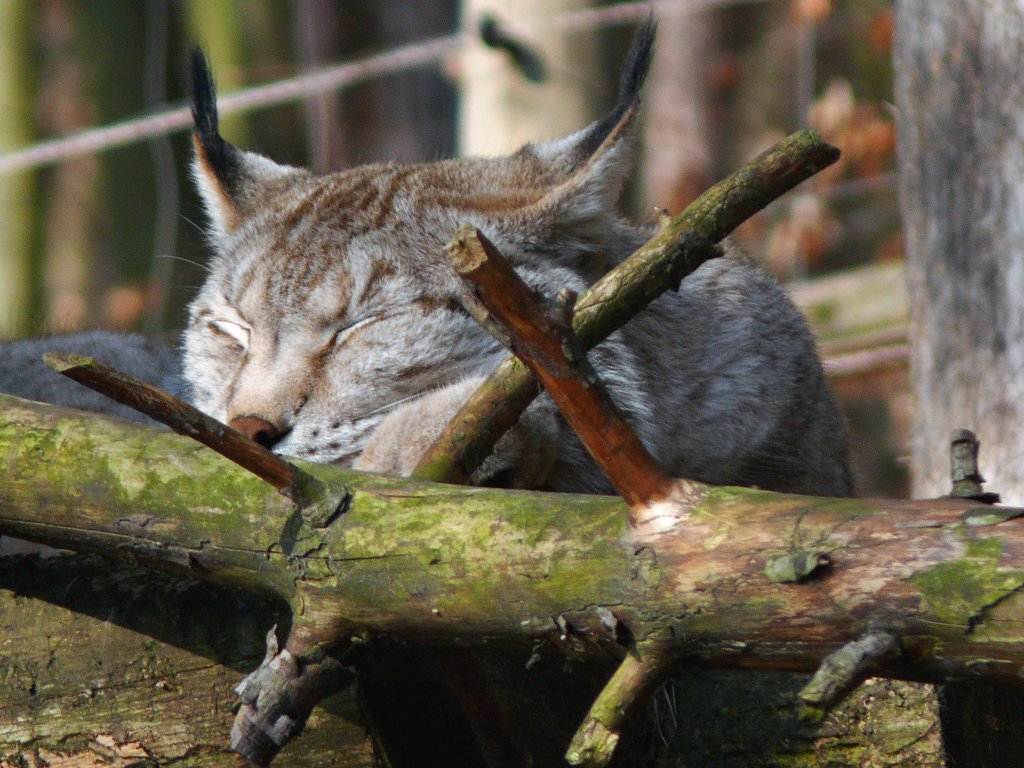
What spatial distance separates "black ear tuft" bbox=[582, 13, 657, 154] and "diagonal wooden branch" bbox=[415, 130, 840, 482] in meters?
1.02

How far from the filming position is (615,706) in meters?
1.49

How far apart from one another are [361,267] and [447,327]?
25 cm

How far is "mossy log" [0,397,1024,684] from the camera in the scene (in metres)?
1.35

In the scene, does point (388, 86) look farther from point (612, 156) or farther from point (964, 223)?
point (612, 156)

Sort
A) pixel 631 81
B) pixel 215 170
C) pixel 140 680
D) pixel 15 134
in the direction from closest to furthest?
pixel 140 680 < pixel 631 81 < pixel 215 170 < pixel 15 134

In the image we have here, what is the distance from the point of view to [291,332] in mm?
2631

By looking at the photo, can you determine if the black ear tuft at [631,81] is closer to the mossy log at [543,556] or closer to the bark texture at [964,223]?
the bark texture at [964,223]

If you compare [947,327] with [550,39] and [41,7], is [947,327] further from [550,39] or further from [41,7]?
[41,7]

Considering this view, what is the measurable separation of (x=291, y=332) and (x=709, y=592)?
→ 1.38 m

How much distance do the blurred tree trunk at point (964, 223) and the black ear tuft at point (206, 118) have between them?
187 centimetres

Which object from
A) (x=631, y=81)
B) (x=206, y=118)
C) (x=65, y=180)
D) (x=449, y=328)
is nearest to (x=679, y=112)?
(x=65, y=180)

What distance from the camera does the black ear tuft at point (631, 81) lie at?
2.82 metres

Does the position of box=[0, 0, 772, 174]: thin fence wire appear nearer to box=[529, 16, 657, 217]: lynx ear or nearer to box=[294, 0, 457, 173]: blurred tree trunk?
box=[529, 16, 657, 217]: lynx ear

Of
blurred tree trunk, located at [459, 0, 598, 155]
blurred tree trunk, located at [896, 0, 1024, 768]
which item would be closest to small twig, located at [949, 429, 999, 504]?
blurred tree trunk, located at [896, 0, 1024, 768]
